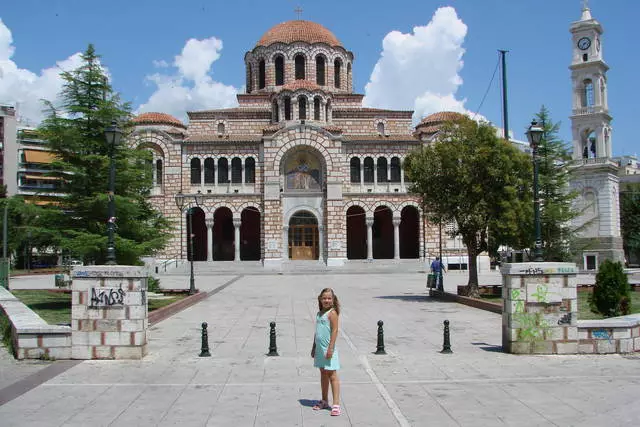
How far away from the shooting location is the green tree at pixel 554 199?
26.7 metres

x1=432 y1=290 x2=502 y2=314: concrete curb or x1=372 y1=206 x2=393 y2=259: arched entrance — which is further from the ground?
x1=372 y1=206 x2=393 y2=259: arched entrance

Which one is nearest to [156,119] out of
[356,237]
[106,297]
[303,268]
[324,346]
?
[303,268]

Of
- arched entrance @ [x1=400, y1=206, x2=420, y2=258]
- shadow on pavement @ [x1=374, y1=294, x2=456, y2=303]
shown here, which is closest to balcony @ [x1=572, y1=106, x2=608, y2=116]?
arched entrance @ [x1=400, y1=206, x2=420, y2=258]

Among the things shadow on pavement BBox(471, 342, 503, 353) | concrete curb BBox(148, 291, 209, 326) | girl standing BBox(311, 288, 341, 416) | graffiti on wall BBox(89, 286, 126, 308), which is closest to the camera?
girl standing BBox(311, 288, 341, 416)

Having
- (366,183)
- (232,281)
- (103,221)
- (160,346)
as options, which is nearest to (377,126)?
(366,183)

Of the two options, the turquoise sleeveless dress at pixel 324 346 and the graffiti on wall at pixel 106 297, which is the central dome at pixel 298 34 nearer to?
the graffiti on wall at pixel 106 297

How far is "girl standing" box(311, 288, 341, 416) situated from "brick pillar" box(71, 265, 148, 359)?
448cm

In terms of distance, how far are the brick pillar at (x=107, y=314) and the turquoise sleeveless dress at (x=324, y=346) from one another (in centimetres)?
456

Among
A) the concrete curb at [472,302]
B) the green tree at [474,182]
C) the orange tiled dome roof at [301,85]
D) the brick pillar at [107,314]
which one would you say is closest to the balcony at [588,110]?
the orange tiled dome roof at [301,85]

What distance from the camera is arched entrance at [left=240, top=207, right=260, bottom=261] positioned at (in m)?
49.2

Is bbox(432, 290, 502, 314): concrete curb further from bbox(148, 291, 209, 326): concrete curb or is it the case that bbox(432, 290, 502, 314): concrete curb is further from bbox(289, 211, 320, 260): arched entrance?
bbox(289, 211, 320, 260): arched entrance

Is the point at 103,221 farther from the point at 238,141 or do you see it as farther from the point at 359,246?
the point at 359,246

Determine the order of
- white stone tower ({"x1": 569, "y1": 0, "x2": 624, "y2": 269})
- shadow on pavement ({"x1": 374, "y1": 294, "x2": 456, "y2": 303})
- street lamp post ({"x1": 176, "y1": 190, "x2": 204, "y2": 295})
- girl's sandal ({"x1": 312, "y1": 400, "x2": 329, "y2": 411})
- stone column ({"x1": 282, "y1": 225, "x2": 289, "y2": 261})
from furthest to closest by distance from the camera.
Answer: stone column ({"x1": 282, "y1": 225, "x2": 289, "y2": 261}) < white stone tower ({"x1": 569, "y1": 0, "x2": 624, "y2": 269}) < street lamp post ({"x1": 176, "y1": 190, "x2": 204, "y2": 295}) < shadow on pavement ({"x1": 374, "y1": 294, "x2": 456, "y2": 303}) < girl's sandal ({"x1": 312, "y1": 400, "x2": 329, "y2": 411})

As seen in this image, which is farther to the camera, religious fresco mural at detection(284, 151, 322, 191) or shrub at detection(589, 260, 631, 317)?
religious fresco mural at detection(284, 151, 322, 191)
